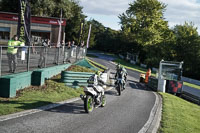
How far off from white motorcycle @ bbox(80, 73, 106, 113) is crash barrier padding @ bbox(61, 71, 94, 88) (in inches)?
146

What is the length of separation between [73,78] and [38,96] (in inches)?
151

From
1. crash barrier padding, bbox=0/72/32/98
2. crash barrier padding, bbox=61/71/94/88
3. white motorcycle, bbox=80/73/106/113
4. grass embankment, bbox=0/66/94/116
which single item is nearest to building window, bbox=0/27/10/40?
grass embankment, bbox=0/66/94/116

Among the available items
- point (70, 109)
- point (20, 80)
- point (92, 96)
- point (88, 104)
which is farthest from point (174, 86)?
point (20, 80)

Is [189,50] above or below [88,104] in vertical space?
above

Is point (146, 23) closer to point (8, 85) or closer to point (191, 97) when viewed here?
point (191, 97)

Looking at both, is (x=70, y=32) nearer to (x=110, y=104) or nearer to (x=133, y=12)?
(x=133, y=12)

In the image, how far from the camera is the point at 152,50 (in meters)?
55.5

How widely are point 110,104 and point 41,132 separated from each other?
563cm

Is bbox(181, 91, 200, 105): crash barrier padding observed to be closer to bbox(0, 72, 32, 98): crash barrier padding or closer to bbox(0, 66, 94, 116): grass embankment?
bbox(0, 66, 94, 116): grass embankment

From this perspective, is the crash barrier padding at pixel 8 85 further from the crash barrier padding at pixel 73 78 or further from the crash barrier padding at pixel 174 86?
the crash barrier padding at pixel 174 86

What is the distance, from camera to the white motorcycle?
8895 millimetres

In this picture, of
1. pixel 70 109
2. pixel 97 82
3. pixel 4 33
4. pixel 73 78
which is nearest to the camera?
pixel 70 109

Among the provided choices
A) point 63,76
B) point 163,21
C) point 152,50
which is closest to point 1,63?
point 63,76

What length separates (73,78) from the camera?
546 inches
